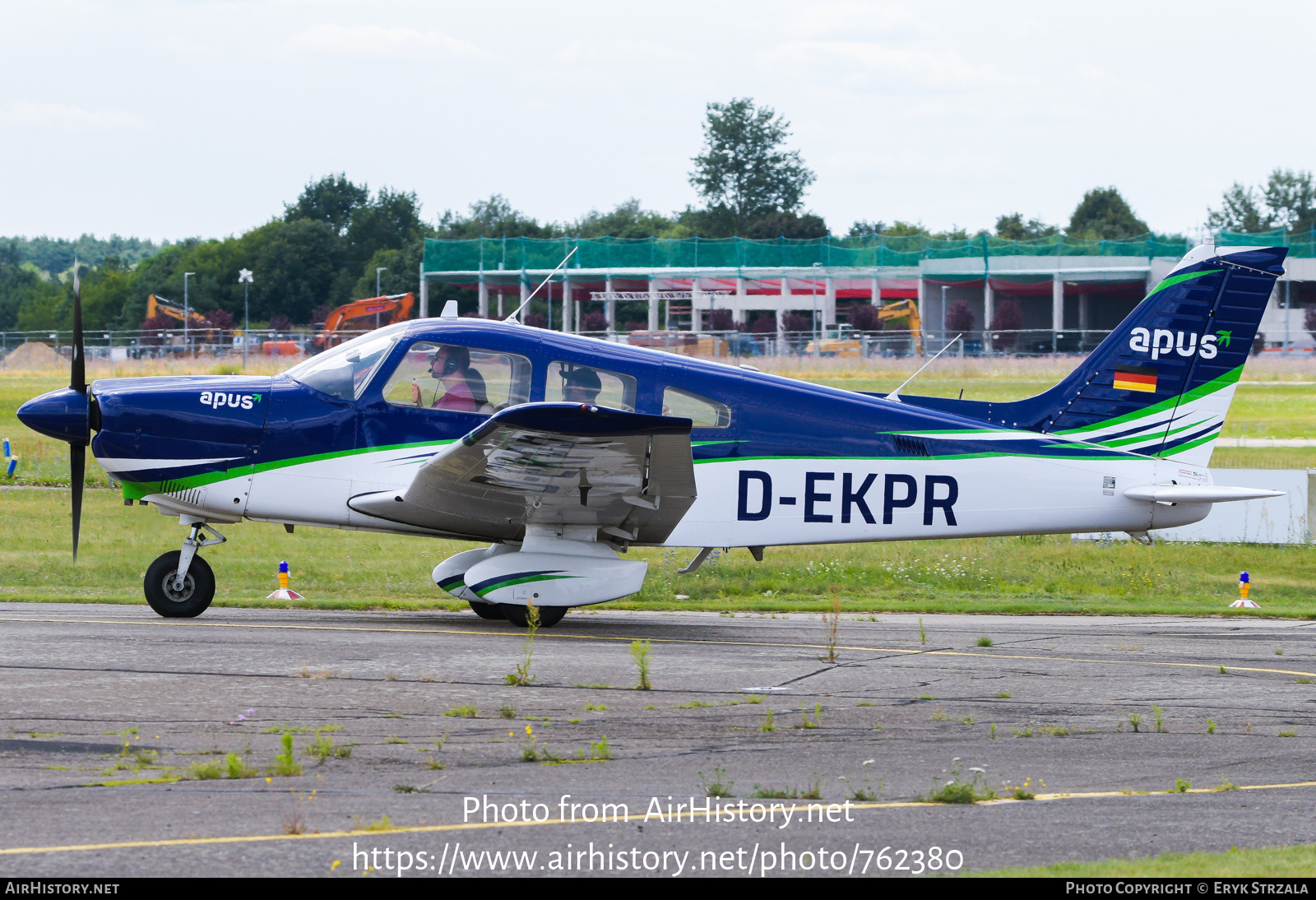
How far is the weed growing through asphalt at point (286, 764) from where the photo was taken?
6.17 metres

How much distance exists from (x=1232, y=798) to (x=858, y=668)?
142 inches

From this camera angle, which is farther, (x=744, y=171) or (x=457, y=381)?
(x=744, y=171)

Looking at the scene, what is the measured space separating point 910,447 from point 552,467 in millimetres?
3338

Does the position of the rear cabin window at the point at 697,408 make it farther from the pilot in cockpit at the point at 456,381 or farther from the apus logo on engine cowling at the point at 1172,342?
Answer: the apus logo on engine cowling at the point at 1172,342

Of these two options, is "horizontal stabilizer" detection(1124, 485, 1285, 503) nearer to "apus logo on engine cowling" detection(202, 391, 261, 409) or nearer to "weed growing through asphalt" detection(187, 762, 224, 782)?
"apus logo on engine cowling" detection(202, 391, 261, 409)

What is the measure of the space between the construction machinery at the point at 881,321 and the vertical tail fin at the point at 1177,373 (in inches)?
1367

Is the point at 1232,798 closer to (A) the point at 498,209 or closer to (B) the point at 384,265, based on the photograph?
(B) the point at 384,265

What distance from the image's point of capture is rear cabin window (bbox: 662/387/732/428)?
11.2 meters

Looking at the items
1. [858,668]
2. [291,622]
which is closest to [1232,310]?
[858,668]

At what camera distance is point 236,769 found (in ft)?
20.1

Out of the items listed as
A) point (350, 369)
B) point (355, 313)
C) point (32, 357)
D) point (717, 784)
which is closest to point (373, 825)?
point (717, 784)

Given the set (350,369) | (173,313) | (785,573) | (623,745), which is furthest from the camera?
(173,313)

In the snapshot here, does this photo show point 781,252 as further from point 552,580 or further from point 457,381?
point 552,580

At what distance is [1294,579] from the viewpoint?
16500 millimetres
